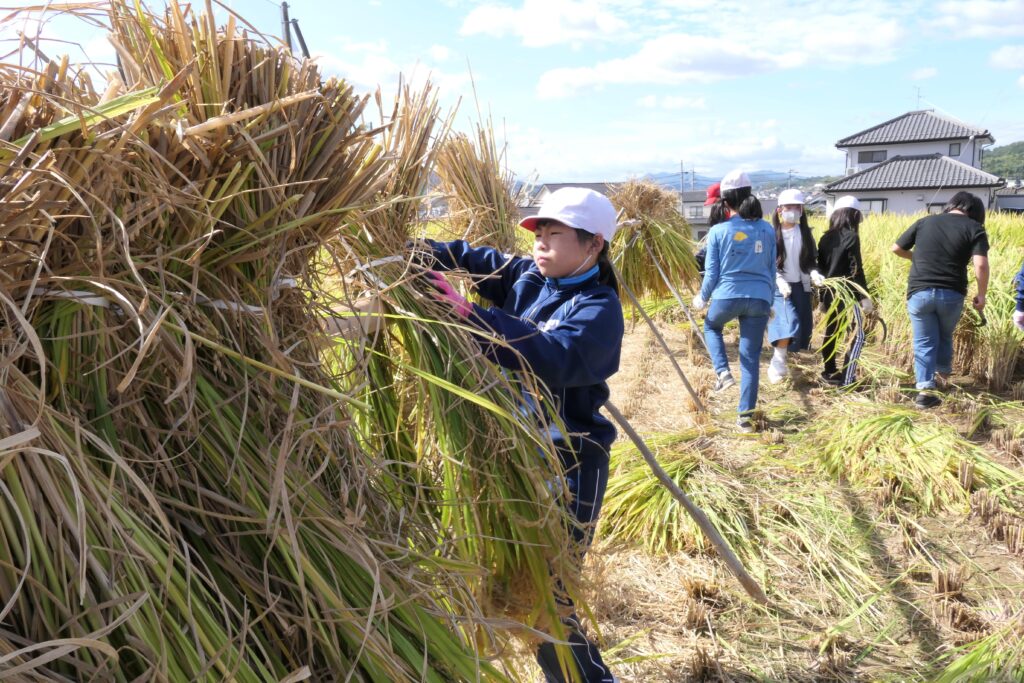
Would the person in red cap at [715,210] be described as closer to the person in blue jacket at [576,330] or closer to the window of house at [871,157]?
the person in blue jacket at [576,330]

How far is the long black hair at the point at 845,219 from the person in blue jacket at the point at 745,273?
139cm

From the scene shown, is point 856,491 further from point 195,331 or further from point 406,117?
point 195,331

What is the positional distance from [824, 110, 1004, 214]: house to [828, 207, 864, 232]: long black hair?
27679mm

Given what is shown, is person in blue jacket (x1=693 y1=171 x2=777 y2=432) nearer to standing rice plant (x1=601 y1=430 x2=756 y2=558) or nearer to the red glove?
standing rice plant (x1=601 y1=430 x2=756 y2=558)

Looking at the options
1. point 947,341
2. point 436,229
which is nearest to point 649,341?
point 947,341

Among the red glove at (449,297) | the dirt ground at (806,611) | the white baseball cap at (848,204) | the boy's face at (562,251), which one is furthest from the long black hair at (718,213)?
the red glove at (449,297)

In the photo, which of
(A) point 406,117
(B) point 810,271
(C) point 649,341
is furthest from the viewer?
(C) point 649,341

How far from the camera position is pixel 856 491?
3598 millimetres

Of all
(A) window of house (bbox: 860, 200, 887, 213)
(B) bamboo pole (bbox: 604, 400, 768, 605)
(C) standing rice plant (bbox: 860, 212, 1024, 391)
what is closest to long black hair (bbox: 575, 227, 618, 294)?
(B) bamboo pole (bbox: 604, 400, 768, 605)

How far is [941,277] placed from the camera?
4.80 m

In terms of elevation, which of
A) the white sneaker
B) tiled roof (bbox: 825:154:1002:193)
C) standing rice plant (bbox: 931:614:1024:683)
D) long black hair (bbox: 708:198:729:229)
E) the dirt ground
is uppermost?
tiled roof (bbox: 825:154:1002:193)

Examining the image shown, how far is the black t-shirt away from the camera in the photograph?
4.75 m

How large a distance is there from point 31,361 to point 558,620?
109 centimetres

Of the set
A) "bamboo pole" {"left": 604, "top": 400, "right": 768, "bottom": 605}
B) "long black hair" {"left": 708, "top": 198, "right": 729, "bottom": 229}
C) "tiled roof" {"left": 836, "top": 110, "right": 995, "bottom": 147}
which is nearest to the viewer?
"bamboo pole" {"left": 604, "top": 400, "right": 768, "bottom": 605}
